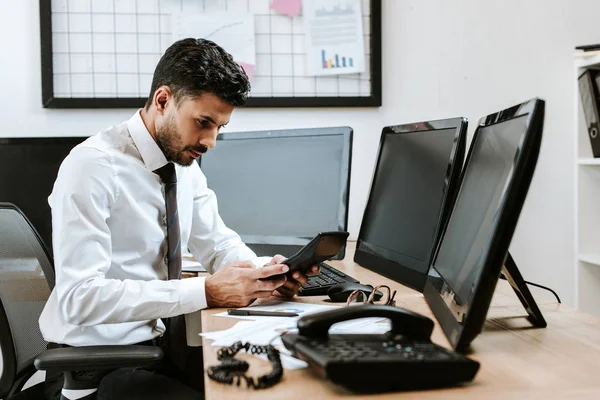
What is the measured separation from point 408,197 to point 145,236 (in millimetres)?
619

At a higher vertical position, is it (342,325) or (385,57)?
(385,57)

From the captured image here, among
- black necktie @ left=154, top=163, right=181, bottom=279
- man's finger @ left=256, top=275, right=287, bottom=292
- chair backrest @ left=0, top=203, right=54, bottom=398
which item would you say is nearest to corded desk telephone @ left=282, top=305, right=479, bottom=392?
man's finger @ left=256, top=275, right=287, bottom=292

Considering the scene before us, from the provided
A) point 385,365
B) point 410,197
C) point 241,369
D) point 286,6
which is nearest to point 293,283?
Result: point 410,197

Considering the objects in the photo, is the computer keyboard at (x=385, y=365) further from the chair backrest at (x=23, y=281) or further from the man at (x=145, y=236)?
the chair backrest at (x=23, y=281)

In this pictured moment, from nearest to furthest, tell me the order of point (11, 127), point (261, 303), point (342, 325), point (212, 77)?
1. point (342, 325)
2. point (261, 303)
3. point (212, 77)
4. point (11, 127)

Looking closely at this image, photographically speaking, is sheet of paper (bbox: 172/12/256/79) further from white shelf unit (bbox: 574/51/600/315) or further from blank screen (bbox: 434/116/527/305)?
blank screen (bbox: 434/116/527/305)

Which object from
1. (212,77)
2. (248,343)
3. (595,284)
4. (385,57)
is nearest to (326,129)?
(212,77)

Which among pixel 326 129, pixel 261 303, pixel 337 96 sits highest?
pixel 337 96

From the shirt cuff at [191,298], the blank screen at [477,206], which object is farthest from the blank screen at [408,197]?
the shirt cuff at [191,298]

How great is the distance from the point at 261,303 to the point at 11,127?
1.42m

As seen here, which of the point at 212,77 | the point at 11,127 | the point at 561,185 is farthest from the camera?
the point at 561,185

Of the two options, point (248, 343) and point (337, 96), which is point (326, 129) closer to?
point (337, 96)

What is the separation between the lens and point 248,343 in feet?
3.17

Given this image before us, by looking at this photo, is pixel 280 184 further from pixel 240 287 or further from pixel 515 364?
pixel 515 364
